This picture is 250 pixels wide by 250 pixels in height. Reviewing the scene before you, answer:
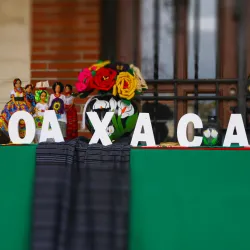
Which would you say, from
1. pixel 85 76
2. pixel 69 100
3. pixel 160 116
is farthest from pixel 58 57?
pixel 85 76

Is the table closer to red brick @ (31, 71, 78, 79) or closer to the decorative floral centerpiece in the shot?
the decorative floral centerpiece

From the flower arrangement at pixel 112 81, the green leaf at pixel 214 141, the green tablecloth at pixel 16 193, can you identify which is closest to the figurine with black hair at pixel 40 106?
the flower arrangement at pixel 112 81

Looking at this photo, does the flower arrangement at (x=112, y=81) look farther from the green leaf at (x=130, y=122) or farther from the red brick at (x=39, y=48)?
the red brick at (x=39, y=48)

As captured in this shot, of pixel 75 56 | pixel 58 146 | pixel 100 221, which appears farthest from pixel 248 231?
pixel 75 56

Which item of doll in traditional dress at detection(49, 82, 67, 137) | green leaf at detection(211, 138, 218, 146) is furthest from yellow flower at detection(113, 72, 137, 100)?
green leaf at detection(211, 138, 218, 146)

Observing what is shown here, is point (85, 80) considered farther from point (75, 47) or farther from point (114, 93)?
point (75, 47)

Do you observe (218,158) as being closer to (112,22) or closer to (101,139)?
(101,139)

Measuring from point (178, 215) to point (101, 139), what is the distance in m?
0.36

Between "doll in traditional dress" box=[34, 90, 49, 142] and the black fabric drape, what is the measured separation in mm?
319

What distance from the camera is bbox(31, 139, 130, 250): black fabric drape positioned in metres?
1.44

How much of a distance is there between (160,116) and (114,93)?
1.23m

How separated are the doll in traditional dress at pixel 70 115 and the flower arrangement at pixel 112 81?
0.35ft

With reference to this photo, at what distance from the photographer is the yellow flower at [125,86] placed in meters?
1.66

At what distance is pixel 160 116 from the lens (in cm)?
286
